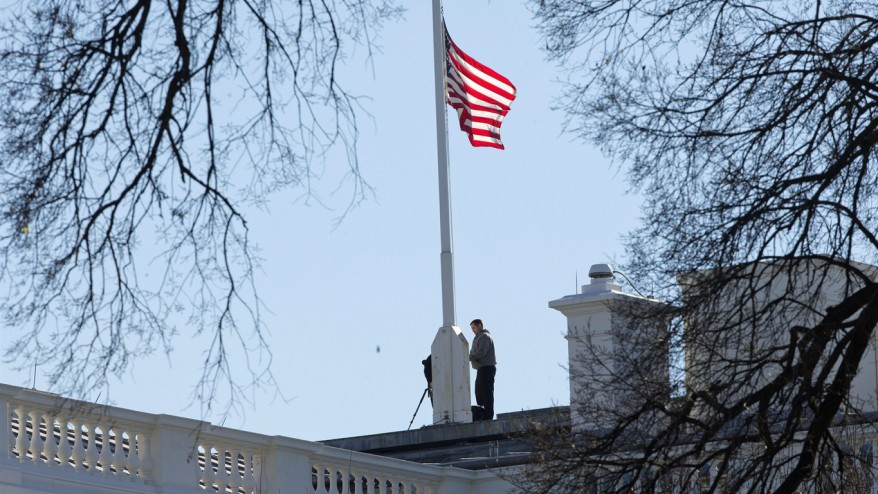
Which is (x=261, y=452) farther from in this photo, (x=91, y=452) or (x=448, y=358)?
(x=448, y=358)

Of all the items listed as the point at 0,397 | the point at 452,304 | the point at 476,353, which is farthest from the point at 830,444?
the point at 452,304

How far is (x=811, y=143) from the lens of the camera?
36.3ft

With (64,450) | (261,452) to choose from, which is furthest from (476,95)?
(64,450)

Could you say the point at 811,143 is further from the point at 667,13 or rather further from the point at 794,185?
the point at 667,13

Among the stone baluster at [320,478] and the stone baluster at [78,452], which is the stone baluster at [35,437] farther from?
the stone baluster at [320,478]

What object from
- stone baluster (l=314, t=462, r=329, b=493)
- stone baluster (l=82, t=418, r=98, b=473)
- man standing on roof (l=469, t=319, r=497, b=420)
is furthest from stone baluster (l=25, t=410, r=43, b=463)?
man standing on roof (l=469, t=319, r=497, b=420)

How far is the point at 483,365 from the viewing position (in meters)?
23.7

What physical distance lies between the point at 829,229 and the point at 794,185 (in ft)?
0.98

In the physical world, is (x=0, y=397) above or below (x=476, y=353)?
below

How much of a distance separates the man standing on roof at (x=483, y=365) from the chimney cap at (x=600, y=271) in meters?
2.36

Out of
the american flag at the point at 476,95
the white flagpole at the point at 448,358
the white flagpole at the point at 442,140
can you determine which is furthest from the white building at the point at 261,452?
the american flag at the point at 476,95

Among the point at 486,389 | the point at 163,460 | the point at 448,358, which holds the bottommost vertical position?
the point at 163,460

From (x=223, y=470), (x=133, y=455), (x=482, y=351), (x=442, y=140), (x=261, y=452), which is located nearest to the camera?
(x=133, y=455)

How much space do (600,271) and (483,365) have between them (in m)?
2.79
